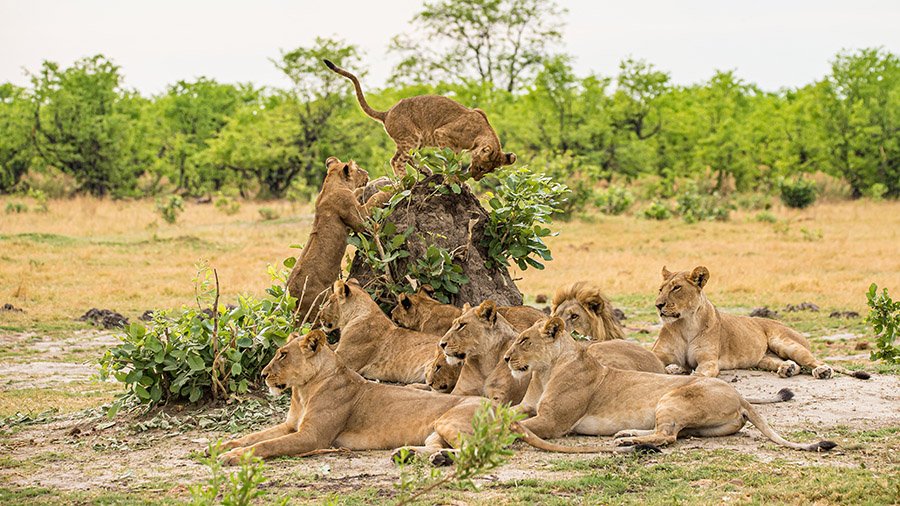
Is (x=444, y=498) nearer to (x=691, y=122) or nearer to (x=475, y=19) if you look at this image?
(x=691, y=122)

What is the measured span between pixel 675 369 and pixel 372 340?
2.38 metres

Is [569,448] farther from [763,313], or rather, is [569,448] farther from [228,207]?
[228,207]

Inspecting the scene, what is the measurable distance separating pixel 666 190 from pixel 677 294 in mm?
28958

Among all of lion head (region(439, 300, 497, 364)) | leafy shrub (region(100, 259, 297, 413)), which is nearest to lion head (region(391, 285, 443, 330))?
leafy shrub (region(100, 259, 297, 413))

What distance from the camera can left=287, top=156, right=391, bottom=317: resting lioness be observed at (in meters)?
9.11

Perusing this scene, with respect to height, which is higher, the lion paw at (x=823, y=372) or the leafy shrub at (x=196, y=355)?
the leafy shrub at (x=196, y=355)

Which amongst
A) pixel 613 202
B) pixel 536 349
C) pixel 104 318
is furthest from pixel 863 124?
pixel 536 349

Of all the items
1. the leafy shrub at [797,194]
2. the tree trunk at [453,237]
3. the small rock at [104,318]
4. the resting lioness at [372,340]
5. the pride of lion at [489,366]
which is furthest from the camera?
the leafy shrub at [797,194]

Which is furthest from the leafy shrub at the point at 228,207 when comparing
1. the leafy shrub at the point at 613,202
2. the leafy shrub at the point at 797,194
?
the leafy shrub at the point at 797,194

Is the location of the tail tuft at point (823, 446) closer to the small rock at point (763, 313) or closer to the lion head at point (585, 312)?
the lion head at point (585, 312)

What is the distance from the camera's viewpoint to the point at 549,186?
9781 mm

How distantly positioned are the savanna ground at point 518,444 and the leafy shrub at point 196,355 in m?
0.20

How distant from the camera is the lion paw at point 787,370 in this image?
29.5 ft

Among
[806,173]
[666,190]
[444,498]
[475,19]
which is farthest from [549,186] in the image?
[475,19]
